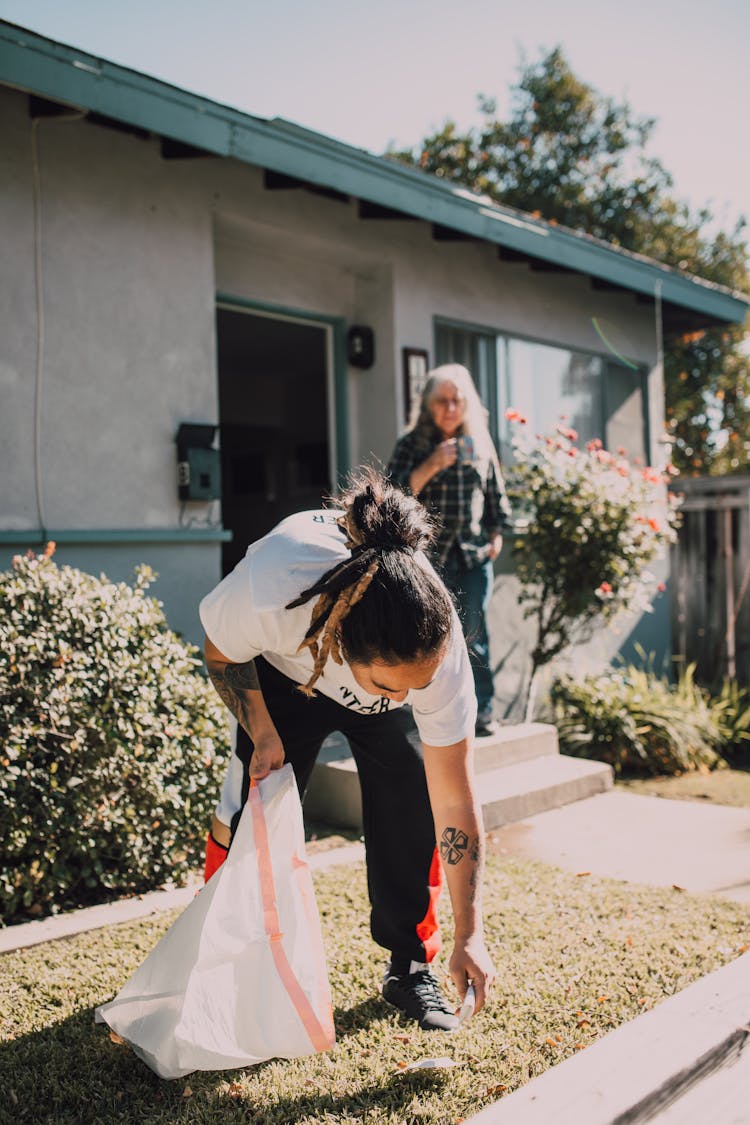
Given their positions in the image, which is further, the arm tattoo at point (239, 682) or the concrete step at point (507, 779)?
the concrete step at point (507, 779)

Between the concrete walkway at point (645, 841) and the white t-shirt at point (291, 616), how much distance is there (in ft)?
6.86

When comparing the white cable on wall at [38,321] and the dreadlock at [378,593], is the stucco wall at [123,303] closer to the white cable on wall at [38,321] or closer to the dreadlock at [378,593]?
the white cable on wall at [38,321]

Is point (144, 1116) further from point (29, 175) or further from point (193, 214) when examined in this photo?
point (193, 214)

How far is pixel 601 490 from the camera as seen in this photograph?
6.60 m

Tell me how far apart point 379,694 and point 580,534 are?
14.5 feet

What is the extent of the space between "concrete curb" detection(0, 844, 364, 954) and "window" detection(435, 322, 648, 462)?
4.64 meters

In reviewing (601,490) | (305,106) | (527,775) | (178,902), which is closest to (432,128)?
(305,106)

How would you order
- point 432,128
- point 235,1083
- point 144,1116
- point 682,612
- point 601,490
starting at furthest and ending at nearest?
1. point 432,128
2. point 682,612
3. point 601,490
4. point 235,1083
5. point 144,1116

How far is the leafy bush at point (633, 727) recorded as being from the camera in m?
6.36

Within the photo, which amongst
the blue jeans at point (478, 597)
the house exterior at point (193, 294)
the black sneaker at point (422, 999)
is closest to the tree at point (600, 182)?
the house exterior at point (193, 294)

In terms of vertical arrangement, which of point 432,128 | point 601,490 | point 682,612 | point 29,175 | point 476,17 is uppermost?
point 432,128

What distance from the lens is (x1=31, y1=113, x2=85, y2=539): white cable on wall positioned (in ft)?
16.0

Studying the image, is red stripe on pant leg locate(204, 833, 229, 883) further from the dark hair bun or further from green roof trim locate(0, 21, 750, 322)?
green roof trim locate(0, 21, 750, 322)

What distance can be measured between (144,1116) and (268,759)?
850 millimetres
